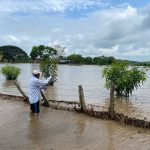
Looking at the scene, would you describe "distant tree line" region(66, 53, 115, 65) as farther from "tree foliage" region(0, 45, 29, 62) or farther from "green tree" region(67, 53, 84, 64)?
"tree foliage" region(0, 45, 29, 62)

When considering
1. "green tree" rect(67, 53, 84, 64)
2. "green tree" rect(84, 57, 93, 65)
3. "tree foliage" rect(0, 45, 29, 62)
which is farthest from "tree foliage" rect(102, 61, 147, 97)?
"tree foliage" rect(0, 45, 29, 62)

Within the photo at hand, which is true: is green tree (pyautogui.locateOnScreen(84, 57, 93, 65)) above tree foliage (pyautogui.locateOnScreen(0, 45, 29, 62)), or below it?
below

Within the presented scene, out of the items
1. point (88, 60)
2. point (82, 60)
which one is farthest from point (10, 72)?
point (88, 60)

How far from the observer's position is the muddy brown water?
813 cm

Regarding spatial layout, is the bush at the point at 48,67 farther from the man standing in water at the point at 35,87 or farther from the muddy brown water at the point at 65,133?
the man standing in water at the point at 35,87

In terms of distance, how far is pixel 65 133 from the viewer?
931 cm


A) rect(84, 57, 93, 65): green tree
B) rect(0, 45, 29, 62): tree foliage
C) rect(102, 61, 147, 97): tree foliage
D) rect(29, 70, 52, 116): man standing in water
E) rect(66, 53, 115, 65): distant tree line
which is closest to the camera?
rect(29, 70, 52, 116): man standing in water

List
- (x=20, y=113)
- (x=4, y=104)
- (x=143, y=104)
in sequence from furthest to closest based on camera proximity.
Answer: (x=143, y=104) < (x=4, y=104) < (x=20, y=113)

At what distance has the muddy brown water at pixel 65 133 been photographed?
813 cm

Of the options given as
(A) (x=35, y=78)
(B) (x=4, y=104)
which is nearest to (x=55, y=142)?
(A) (x=35, y=78)

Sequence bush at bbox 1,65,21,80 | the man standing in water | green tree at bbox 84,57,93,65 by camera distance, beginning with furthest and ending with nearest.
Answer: green tree at bbox 84,57,93,65
bush at bbox 1,65,21,80
the man standing in water

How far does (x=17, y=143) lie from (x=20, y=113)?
4.09m

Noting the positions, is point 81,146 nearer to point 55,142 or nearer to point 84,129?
point 55,142

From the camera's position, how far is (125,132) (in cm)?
952
